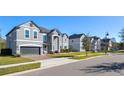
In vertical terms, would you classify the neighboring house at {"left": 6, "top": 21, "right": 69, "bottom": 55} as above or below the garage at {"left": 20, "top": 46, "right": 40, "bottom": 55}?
above

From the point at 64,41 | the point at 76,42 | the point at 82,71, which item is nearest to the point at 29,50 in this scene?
the point at 64,41

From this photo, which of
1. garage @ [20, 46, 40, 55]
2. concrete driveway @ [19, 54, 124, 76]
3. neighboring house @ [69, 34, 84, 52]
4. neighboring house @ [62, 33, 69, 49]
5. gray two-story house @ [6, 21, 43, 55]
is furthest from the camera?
neighboring house @ [69, 34, 84, 52]

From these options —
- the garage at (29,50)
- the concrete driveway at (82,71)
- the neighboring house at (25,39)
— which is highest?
the neighboring house at (25,39)

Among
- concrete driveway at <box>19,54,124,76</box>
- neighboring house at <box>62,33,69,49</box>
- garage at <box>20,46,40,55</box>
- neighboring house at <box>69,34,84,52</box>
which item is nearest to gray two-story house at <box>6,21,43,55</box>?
garage at <box>20,46,40,55</box>

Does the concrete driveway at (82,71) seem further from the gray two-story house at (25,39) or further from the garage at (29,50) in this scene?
the garage at (29,50)

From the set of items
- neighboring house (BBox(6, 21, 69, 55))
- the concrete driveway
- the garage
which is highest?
neighboring house (BBox(6, 21, 69, 55))

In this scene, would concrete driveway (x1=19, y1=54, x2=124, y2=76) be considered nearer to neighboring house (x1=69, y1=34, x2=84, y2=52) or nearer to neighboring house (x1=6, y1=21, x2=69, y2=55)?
neighboring house (x1=6, y1=21, x2=69, y2=55)

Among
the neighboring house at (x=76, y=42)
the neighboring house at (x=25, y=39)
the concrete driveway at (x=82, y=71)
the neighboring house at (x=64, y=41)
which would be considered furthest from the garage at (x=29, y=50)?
the neighboring house at (x=76, y=42)

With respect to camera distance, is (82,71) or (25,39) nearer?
(82,71)

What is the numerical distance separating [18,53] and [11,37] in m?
4.23

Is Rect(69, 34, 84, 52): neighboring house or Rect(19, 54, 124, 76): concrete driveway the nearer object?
Rect(19, 54, 124, 76): concrete driveway

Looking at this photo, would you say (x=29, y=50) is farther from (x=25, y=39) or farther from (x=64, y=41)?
(x=64, y=41)

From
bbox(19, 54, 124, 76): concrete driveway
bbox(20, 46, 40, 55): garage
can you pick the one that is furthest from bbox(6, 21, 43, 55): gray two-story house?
bbox(19, 54, 124, 76): concrete driveway

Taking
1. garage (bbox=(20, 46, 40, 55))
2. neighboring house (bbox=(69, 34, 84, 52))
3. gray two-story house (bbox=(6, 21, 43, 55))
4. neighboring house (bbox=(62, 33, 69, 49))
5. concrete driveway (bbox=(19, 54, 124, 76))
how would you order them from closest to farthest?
1. concrete driveway (bbox=(19, 54, 124, 76))
2. gray two-story house (bbox=(6, 21, 43, 55))
3. garage (bbox=(20, 46, 40, 55))
4. neighboring house (bbox=(62, 33, 69, 49))
5. neighboring house (bbox=(69, 34, 84, 52))
